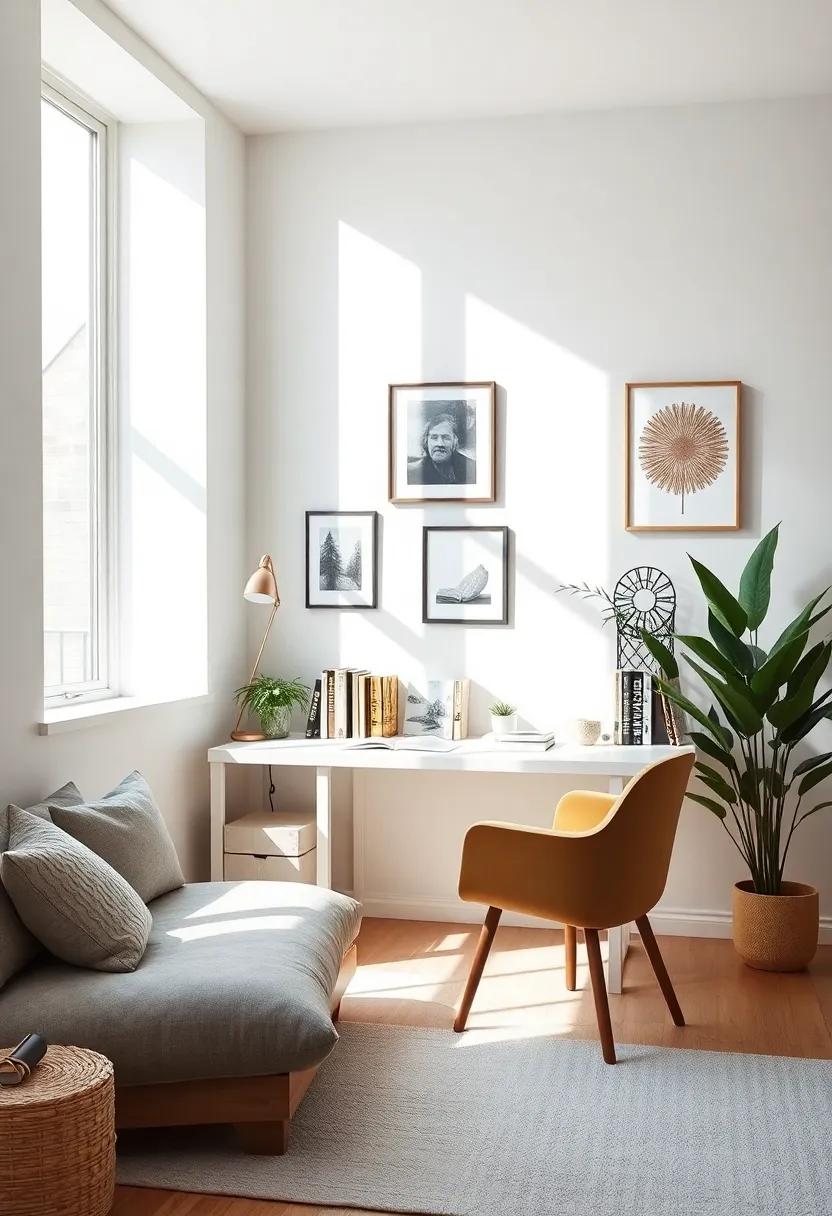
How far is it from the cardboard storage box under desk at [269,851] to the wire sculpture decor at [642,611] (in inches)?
50.5

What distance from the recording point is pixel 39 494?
3078 mm

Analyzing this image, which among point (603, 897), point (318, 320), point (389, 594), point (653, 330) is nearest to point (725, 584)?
point (653, 330)

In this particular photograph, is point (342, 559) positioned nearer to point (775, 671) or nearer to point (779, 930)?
point (775, 671)

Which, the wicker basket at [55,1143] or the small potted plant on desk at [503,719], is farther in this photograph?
the small potted plant on desk at [503,719]

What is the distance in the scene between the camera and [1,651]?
2912mm

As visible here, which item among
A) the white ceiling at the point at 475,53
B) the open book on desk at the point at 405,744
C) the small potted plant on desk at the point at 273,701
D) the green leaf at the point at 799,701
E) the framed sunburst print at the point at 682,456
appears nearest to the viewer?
the white ceiling at the point at 475,53

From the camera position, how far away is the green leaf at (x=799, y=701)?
3602 mm

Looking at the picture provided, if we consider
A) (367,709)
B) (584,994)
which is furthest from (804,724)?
(367,709)

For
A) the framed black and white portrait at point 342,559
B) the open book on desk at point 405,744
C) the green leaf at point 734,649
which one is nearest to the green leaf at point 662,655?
the green leaf at point 734,649

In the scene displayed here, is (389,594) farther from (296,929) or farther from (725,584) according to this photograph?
(296,929)

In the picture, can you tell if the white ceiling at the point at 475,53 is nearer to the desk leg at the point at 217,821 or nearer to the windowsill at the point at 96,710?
the windowsill at the point at 96,710

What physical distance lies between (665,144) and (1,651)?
9.36 ft

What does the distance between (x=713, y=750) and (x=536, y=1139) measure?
1.58 m

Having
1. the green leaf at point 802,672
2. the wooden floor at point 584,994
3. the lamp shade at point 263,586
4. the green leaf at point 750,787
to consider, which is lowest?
the wooden floor at point 584,994
